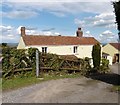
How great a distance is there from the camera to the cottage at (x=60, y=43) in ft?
138

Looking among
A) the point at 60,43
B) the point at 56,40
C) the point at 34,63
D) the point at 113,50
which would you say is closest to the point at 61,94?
the point at 34,63

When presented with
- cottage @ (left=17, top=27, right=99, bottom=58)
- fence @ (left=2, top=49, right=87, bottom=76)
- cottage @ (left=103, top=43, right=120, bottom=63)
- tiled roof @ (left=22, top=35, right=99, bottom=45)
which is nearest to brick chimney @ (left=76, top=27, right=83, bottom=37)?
cottage @ (left=17, top=27, right=99, bottom=58)

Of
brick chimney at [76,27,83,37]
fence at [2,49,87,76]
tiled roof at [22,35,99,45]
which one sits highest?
brick chimney at [76,27,83,37]

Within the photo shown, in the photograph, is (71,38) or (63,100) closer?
(63,100)

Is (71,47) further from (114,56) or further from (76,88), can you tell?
(76,88)

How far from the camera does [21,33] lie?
42.9 metres

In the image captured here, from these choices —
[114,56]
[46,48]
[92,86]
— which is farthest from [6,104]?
[114,56]

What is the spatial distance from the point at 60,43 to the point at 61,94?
2896 centimetres

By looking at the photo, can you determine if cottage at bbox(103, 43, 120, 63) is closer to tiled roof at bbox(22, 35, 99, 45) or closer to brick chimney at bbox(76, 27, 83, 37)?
tiled roof at bbox(22, 35, 99, 45)

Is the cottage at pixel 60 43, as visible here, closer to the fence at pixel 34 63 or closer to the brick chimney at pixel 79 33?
the brick chimney at pixel 79 33

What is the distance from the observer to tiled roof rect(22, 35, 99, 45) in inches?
1662

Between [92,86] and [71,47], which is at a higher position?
[71,47]

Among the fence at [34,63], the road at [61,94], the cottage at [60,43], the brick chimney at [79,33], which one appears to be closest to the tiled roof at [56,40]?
the cottage at [60,43]

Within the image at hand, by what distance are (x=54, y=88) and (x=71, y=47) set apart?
2759cm
